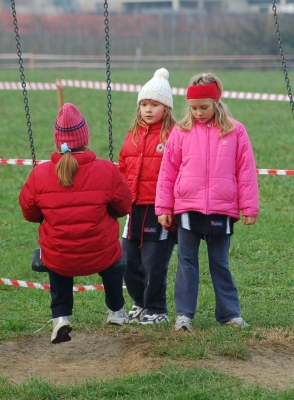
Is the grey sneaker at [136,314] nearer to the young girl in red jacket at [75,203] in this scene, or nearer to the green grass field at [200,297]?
the green grass field at [200,297]

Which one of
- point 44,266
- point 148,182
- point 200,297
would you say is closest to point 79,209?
point 44,266

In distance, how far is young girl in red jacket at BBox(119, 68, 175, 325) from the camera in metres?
6.05

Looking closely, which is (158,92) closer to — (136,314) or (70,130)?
(70,130)

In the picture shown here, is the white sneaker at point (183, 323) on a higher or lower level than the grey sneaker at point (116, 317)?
lower

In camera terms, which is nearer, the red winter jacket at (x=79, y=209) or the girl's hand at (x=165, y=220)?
the red winter jacket at (x=79, y=209)

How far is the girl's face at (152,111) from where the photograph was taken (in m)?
6.06

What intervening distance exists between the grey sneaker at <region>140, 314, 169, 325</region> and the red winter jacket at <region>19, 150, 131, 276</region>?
3.58 ft

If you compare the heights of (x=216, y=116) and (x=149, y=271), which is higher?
(x=216, y=116)

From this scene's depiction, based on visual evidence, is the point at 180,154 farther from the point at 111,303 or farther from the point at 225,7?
the point at 225,7

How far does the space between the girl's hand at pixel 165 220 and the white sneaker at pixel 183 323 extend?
68 centimetres

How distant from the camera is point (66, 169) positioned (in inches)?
204

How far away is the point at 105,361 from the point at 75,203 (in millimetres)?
1135

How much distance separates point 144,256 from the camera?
244 inches

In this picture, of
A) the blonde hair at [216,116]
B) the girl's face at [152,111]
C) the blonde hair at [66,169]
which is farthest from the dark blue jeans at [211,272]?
the blonde hair at [66,169]
